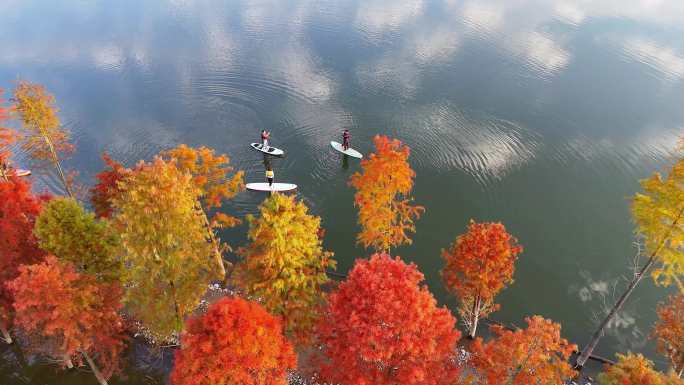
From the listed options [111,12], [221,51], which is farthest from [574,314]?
[111,12]

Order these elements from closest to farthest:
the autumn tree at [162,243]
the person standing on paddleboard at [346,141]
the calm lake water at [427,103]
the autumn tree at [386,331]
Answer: the autumn tree at [386,331], the autumn tree at [162,243], the calm lake water at [427,103], the person standing on paddleboard at [346,141]

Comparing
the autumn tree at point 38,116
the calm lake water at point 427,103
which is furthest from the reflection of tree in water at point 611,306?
the autumn tree at point 38,116

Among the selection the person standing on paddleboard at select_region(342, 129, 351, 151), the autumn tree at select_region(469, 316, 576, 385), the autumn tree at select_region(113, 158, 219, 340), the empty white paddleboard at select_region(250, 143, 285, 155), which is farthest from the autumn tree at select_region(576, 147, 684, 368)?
the empty white paddleboard at select_region(250, 143, 285, 155)

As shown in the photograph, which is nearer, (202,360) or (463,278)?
(202,360)

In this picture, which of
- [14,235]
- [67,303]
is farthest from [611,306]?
[14,235]

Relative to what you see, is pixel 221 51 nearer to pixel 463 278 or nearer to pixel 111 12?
pixel 111 12

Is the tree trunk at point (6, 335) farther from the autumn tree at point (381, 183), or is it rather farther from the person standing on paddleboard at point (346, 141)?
the person standing on paddleboard at point (346, 141)
